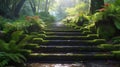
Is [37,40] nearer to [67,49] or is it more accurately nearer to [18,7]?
[67,49]

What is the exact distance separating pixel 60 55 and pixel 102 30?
2782mm

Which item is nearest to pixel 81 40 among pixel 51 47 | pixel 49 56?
pixel 51 47

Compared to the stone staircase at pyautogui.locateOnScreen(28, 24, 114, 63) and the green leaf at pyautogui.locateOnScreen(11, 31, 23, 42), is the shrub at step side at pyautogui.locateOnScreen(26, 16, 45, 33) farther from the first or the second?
the green leaf at pyautogui.locateOnScreen(11, 31, 23, 42)

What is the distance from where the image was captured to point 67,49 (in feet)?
25.5

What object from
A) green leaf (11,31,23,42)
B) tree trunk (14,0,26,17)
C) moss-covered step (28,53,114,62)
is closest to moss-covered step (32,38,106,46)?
moss-covered step (28,53,114,62)

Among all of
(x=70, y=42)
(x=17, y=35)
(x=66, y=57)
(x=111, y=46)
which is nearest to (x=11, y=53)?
(x=17, y=35)

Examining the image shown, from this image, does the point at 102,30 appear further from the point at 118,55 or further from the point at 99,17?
the point at 118,55

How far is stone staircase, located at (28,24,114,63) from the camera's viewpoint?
694cm

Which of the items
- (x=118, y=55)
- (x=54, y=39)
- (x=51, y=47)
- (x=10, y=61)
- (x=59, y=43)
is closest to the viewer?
(x=10, y=61)

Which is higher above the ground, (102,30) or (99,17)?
(99,17)

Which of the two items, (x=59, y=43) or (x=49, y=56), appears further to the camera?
(x=59, y=43)

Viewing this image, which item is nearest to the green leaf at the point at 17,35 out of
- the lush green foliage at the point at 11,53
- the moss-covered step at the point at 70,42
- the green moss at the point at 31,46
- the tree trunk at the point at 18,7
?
the lush green foliage at the point at 11,53

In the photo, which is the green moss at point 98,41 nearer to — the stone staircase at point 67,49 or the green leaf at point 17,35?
the stone staircase at point 67,49

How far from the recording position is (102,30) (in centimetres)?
898
